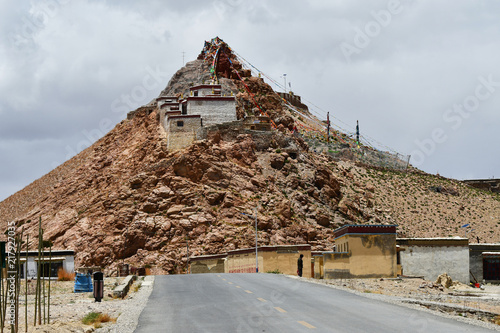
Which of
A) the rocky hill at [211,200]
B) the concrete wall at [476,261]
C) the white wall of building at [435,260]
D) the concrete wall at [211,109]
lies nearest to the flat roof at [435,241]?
the white wall of building at [435,260]

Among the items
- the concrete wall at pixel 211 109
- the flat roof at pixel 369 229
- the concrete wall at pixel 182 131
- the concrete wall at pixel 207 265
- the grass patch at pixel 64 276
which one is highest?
the concrete wall at pixel 211 109

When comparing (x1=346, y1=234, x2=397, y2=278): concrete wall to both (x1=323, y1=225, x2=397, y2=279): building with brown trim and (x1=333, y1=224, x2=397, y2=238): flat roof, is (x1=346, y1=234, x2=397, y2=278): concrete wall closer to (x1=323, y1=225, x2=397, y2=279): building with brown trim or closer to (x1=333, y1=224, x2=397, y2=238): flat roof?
(x1=323, y1=225, x2=397, y2=279): building with brown trim

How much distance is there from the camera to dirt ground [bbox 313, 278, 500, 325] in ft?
65.5

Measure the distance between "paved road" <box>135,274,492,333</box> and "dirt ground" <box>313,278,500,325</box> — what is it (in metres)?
1.95

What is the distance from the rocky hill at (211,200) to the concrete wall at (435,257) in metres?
22.8

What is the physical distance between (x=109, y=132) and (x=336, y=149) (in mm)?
36545

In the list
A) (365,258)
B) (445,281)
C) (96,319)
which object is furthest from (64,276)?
(96,319)

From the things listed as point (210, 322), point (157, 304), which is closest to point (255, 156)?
point (157, 304)

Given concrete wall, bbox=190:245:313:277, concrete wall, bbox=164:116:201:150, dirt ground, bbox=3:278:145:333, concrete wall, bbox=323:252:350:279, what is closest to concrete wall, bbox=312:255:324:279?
concrete wall, bbox=323:252:350:279

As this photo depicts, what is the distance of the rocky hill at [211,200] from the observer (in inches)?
2454

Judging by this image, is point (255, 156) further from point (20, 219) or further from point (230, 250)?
point (20, 219)

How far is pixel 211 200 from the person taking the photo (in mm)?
65750

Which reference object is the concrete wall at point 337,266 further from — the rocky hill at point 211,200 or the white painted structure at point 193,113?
the white painted structure at point 193,113

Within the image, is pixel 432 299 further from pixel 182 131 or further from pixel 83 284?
pixel 182 131
